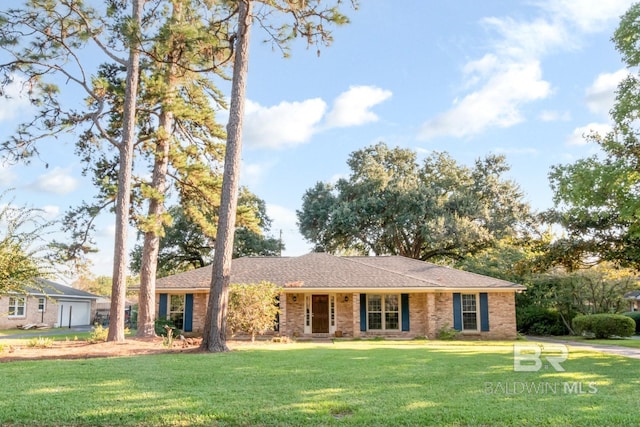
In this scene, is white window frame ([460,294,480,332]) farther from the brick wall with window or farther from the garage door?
the garage door

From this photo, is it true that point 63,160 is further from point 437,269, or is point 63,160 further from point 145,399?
point 437,269

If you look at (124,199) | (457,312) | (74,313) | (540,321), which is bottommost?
(74,313)

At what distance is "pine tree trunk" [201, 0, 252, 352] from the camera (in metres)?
12.3

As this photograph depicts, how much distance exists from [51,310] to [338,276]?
81.1 feet

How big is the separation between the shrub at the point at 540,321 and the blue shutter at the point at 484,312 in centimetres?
474

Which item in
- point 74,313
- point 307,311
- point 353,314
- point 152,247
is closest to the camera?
point 152,247

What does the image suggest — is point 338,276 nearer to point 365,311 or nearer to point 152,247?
point 365,311

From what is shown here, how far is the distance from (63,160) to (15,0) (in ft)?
17.9

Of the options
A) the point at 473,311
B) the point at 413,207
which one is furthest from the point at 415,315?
the point at 413,207

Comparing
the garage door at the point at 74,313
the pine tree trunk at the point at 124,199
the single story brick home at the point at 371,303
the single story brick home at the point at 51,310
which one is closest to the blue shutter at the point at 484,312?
the single story brick home at the point at 371,303

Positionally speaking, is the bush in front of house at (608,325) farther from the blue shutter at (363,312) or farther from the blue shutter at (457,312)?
the blue shutter at (363,312)

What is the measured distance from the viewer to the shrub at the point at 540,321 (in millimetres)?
24078

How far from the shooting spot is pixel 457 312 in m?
21.0

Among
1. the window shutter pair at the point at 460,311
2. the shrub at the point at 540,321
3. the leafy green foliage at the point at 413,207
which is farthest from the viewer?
the leafy green foliage at the point at 413,207
